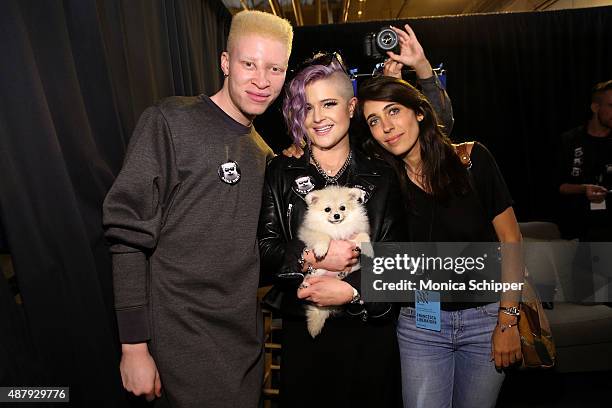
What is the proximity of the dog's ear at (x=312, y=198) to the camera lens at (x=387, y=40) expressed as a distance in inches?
36.0

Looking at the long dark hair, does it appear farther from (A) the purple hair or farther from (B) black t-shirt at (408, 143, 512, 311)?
(A) the purple hair

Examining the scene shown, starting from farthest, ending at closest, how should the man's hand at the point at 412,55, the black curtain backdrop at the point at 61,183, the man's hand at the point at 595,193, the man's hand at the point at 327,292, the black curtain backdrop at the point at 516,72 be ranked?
the black curtain backdrop at the point at 516,72 → the man's hand at the point at 595,193 → the man's hand at the point at 412,55 → the man's hand at the point at 327,292 → the black curtain backdrop at the point at 61,183

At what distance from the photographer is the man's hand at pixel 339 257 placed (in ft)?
5.48

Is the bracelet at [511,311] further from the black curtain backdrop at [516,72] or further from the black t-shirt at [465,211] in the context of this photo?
the black curtain backdrop at [516,72]

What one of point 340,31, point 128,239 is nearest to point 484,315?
point 128,239

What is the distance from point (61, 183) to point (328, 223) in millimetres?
1069

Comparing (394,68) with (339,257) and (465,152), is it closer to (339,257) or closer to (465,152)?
(465,152)

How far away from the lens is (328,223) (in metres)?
1.71

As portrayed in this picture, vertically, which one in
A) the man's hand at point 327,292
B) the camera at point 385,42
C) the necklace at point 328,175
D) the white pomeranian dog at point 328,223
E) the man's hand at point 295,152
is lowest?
the man's hand at point 327,292

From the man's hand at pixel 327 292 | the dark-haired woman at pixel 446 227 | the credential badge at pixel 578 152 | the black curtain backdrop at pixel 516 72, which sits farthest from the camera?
the black curtain backdrop at pixel 516 72

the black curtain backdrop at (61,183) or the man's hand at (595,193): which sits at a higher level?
the black curtain backdrop at (61,183)

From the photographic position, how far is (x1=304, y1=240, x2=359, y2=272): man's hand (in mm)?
1669

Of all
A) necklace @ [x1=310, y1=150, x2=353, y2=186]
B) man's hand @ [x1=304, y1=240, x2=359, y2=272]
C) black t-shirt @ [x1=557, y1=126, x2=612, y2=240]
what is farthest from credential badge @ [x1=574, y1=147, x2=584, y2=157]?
man's hand @ [x1=304, y1=240, x2=359, y2=272]

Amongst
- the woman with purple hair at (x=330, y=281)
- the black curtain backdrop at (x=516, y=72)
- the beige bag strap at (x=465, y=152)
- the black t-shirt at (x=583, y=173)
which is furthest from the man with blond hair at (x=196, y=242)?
the black curtain backdrop at (x=516, y=72)
